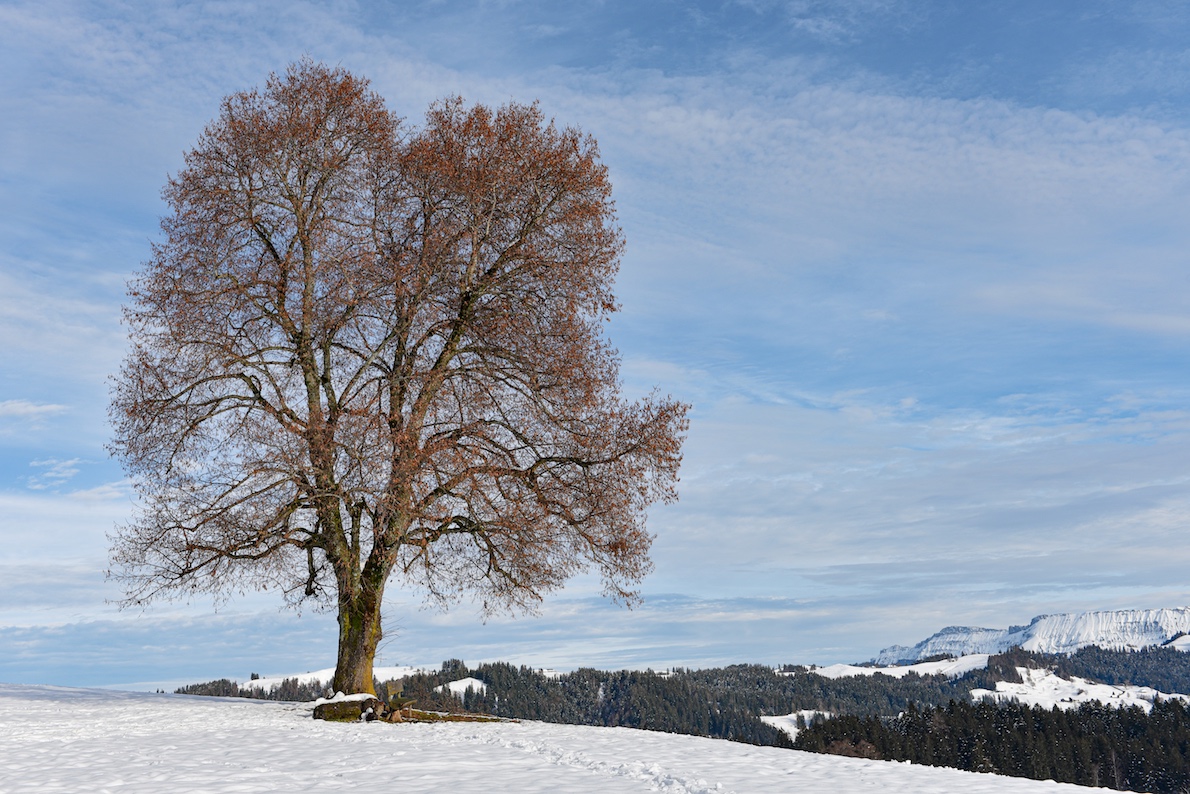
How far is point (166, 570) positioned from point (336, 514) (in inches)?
164

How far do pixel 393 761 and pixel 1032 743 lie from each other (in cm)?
12761

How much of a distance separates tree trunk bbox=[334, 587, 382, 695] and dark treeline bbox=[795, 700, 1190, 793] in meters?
103

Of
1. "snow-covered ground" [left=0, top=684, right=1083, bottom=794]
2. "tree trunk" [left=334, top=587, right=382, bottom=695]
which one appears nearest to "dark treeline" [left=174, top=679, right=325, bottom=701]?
"tree trunk" [left=334, top=587, right=382, bottom=695]

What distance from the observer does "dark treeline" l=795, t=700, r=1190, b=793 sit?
4707 inches

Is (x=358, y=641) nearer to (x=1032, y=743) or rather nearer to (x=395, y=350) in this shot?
(x=395, y=350)

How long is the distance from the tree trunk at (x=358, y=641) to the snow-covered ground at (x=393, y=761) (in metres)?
1.92

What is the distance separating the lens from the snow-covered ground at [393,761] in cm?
1242

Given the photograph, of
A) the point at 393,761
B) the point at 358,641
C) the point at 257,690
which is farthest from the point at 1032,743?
the point at 393,761

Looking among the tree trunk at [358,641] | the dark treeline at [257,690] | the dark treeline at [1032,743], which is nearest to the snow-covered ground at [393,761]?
the tree trunk at [358,641]

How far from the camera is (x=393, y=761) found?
14461 millimetres

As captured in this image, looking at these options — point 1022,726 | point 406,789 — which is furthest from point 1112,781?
point 406,789

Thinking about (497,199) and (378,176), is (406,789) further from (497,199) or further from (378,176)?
(378,176)

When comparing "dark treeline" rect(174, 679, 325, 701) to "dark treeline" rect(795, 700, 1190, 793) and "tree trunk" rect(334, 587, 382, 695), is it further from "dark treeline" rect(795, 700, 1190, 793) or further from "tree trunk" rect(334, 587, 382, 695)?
"tree trunk" rect(334, 587, 382, 695)

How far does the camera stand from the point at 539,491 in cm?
2298
